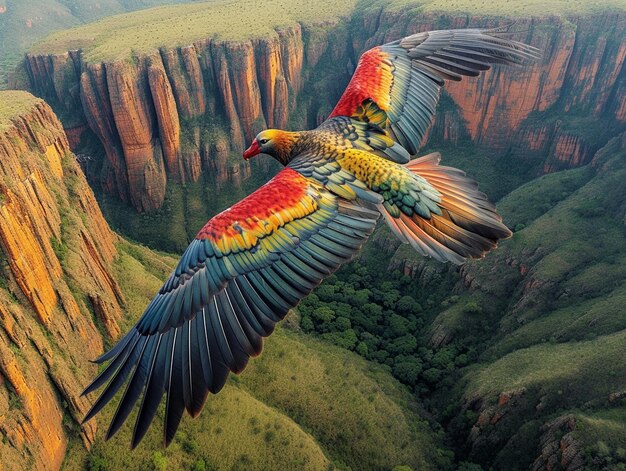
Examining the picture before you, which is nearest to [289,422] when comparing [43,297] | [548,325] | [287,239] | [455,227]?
[43,297]

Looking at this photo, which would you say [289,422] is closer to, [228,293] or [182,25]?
[228,293]

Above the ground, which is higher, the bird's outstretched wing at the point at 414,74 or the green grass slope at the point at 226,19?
the bird's outstretched wing at the point at 414,74

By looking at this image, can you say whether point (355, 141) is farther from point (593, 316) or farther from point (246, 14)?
point (246, 14)

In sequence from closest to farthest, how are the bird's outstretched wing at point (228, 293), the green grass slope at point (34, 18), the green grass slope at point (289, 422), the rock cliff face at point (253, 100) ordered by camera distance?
1. the bird's outstretched wing at point (228, 293)
2. the green grass slope at point (289, 422)
3. the rock cliff face at point (253, 100)
4. the green grass slope at point (34, 18)

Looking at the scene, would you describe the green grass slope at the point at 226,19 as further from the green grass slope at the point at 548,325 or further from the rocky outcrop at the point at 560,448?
the rocky outcrop at the point at 560,448

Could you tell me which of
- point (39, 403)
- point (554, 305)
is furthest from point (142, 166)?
point (554, 305)

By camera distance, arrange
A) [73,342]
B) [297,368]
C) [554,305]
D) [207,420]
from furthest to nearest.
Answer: [554,305]
[297,368]
[207,420]
[73,342]

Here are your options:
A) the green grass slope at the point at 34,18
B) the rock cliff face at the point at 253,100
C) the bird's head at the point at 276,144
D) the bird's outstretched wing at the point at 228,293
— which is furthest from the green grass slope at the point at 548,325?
the green grass slope at the point at 34,18
